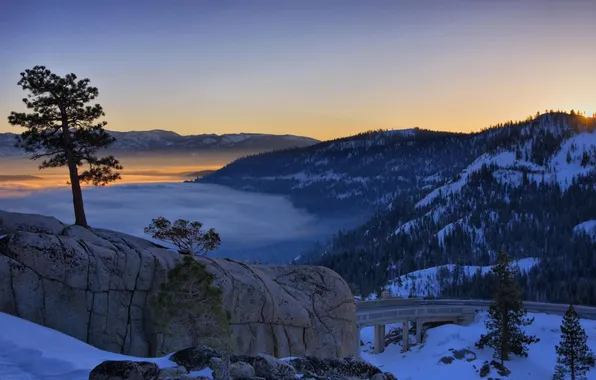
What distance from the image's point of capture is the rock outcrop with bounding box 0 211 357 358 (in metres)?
31.1

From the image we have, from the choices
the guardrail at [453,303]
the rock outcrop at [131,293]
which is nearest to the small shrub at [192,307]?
the rock outcrop at [131,293]

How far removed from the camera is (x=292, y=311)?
3922 centimetres

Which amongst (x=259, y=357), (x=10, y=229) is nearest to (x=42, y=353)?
(x=259, y=357)

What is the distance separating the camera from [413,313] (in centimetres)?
9912

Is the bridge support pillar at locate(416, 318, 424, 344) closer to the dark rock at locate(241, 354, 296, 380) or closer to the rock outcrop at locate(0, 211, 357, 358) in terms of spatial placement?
the rock outcrop at locate(0, 211, 357, 358)

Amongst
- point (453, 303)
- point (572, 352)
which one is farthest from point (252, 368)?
point (453, 303)

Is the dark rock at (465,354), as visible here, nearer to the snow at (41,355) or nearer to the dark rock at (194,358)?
the snow at (41,355)

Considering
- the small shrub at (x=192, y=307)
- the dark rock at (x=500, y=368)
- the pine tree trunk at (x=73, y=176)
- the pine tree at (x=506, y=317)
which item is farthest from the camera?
the pine tree at (x=506, y=317)

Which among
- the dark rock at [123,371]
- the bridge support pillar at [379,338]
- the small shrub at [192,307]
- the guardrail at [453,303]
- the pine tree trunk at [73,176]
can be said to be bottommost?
the bridge support pillar at [379,338]

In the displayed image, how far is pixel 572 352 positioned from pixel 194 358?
212 feet

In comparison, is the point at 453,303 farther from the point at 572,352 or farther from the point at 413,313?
the point at 572,352

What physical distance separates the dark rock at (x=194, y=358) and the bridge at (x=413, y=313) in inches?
2727

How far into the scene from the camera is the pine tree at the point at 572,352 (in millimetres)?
72938

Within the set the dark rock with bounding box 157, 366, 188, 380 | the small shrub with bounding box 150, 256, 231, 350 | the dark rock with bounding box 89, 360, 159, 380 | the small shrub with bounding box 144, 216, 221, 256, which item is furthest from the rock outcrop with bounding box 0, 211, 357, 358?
the dark rock with bounding box 157, 366, 188, 380
